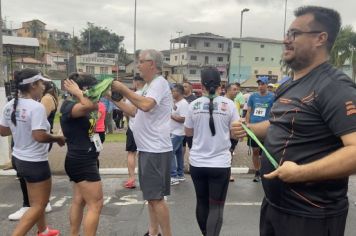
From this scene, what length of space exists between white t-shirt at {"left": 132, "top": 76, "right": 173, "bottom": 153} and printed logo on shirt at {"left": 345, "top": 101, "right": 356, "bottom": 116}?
2.22m

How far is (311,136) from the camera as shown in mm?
1962

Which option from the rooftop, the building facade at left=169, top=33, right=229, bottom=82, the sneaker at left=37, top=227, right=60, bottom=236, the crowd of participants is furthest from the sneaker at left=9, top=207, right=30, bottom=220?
the building facade at left=169, top=33, right=229, bottom=82

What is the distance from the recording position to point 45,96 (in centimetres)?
480

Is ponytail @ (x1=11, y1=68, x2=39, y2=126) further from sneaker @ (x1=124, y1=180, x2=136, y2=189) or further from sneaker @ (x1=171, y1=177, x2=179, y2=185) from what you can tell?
sneaker @ (x1=171, y1=177, x2=179, y2=185)

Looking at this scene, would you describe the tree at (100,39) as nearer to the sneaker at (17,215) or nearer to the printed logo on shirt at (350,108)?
the sneaker at (17,215)

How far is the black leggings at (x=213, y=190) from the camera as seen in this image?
3.88m

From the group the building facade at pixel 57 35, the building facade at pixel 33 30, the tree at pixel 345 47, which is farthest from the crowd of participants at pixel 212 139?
the building facade at pixel 57 35

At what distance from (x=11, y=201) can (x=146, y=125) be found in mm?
3054

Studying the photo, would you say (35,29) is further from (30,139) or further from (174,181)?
(30,139)

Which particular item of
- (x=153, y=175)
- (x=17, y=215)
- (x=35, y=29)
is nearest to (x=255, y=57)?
(x=35, y=29)

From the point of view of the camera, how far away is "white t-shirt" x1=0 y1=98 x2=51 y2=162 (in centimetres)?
377

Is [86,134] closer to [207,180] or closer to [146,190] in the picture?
[146,190]

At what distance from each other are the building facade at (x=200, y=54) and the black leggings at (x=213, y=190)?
5569cm

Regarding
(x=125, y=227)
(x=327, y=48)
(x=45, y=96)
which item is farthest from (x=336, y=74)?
(x=45, y=96)
